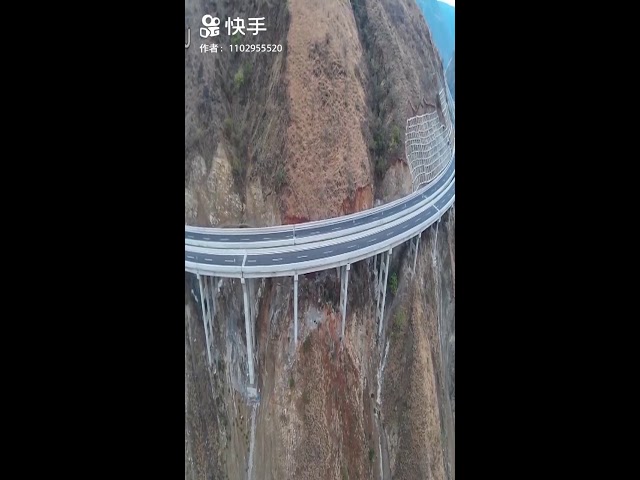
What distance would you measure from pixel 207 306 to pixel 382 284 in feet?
6.32

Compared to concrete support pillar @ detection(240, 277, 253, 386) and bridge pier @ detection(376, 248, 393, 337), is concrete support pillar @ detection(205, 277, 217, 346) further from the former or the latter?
bridge pier @ detection(376, 248, 393, 337)

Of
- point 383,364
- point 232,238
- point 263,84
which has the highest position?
point 263,84

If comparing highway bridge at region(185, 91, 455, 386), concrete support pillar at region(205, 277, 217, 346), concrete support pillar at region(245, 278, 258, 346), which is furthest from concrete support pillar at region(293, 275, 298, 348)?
concrete support pillar at region(205, 277, 217, 346)

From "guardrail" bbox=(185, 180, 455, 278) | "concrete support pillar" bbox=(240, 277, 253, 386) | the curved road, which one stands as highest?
the curved road

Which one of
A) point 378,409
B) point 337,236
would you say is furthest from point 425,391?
point 337,236

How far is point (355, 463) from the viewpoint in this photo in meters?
7.81

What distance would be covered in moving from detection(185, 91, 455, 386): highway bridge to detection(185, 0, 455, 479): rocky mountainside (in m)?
0.10

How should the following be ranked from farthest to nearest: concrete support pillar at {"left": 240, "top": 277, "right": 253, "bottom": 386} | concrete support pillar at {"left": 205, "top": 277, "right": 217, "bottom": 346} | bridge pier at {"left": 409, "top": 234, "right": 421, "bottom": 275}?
bridge pier at {"left": 409, "top": 234, "right": 421, "bottom": 275} → concrete support pillar at {"left": 205, "top": 277, "right": 217, "bottom": 346} → concrete support pillar at {"left": 240, "top": 277, "right": 253, "bottom": 386}

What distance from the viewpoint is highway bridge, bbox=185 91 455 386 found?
24.3 ft

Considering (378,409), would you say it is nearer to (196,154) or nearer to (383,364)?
(383,364)

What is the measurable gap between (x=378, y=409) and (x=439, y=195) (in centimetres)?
256

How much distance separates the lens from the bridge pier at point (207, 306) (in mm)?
7715

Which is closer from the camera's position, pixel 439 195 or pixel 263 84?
pixel 263 84

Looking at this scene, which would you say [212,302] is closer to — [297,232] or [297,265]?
[297,265]
